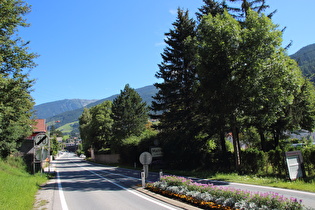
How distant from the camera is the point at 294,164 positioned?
39.9 feet

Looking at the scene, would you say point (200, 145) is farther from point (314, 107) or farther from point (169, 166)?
point (314, 107)

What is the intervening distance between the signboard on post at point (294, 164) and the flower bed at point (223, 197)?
5161 millimetres

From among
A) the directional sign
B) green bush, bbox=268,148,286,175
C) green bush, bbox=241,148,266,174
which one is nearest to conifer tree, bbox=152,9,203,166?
green bush, bbox=241,148,266,174

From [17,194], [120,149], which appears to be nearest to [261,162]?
[17,194]

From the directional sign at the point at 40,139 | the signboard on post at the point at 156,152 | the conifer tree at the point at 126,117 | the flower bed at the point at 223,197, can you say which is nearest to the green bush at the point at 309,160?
the flower bed at the point at 223,197

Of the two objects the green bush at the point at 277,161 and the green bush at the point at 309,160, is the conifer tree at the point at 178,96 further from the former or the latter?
the green bush at the point at 309,160

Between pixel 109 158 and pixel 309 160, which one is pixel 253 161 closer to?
pixel 309 160

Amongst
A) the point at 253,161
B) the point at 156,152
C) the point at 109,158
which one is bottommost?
the point at 109,158

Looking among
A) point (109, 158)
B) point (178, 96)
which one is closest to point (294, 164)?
point (178, 96)

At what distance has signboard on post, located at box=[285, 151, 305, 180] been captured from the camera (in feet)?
39.2

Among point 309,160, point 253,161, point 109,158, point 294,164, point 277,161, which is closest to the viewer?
point 294,164

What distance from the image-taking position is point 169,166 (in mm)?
24953

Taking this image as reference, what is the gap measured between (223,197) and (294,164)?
7285 millimetres

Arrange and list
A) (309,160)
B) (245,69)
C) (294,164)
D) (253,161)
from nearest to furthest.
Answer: (294,164) → (309,160) → (245,69) → (253,161)
